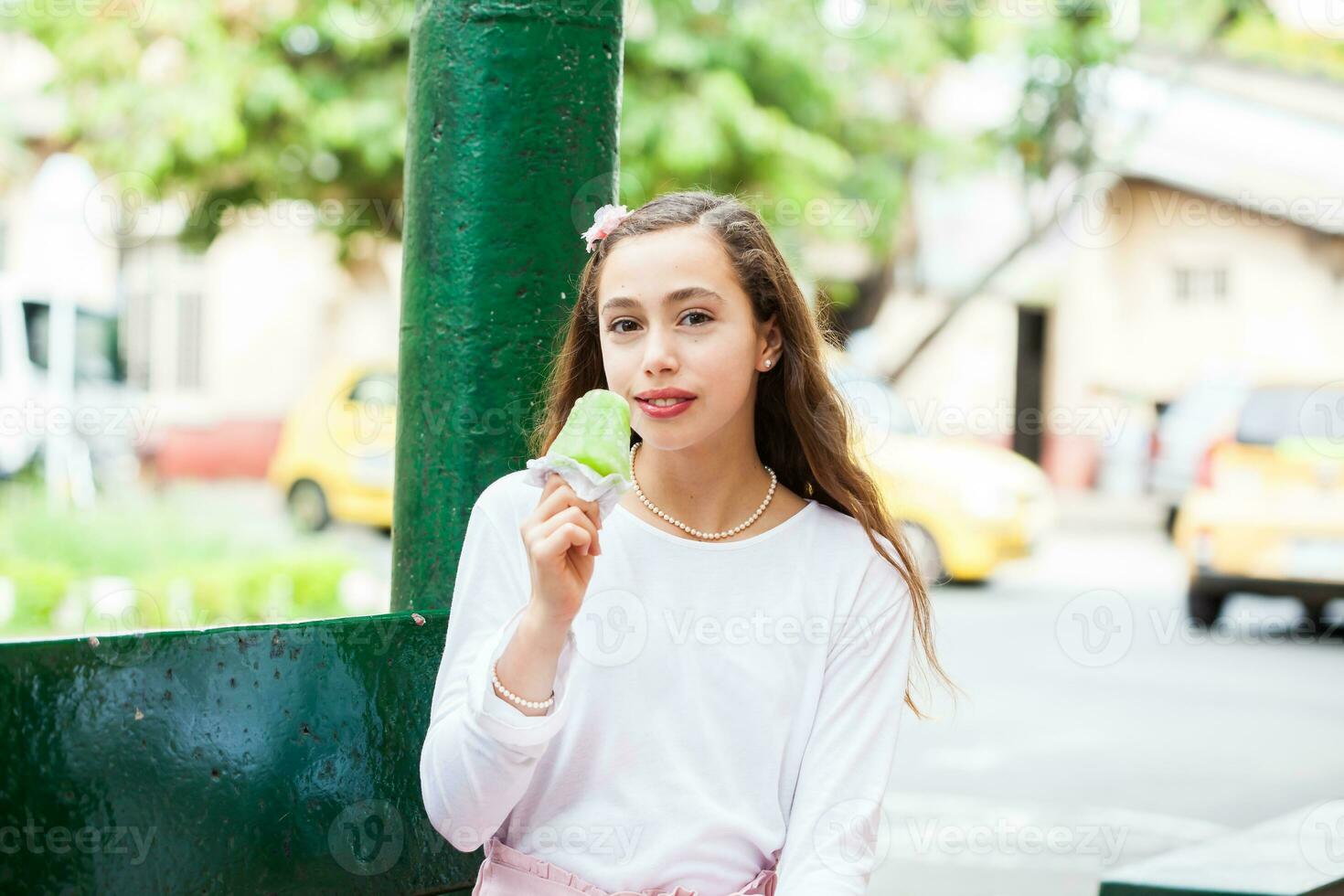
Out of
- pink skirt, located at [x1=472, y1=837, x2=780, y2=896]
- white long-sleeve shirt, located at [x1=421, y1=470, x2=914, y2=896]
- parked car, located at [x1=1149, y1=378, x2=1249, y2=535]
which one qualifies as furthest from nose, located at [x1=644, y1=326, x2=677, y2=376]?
parked car, located at [x1=1149, y1=378, x2=1249, y2=535]

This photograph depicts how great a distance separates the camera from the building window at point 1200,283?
24.4 metres

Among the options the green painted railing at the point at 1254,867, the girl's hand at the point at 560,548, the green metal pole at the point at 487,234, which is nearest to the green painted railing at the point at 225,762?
the green metal pole at the point at 487,234

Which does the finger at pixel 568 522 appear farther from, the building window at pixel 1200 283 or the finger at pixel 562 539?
the building window at pixel 1200 283

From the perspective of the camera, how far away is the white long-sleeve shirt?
8.00ft

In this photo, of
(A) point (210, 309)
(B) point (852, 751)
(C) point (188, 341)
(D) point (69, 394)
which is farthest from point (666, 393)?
(C) point (188, 341)

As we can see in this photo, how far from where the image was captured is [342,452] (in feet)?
50.8

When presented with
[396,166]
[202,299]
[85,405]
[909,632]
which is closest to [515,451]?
[909,632]

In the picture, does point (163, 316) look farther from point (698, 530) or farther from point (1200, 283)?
point (698, 530)

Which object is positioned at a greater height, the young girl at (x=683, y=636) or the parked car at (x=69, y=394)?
the young girl at (x=683, y=636)

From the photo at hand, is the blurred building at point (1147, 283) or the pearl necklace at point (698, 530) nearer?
the pearl necklace at point (698, 530)

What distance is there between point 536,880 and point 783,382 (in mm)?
1017

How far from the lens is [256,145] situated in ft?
37.6

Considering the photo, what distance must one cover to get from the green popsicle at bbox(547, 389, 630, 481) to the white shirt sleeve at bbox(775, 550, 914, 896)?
0.55 meters

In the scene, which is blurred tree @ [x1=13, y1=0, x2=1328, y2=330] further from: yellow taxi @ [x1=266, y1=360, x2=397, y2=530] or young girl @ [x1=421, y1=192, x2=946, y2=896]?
young girl @ [x1=421, y1=192, x2=946, y2=896]
